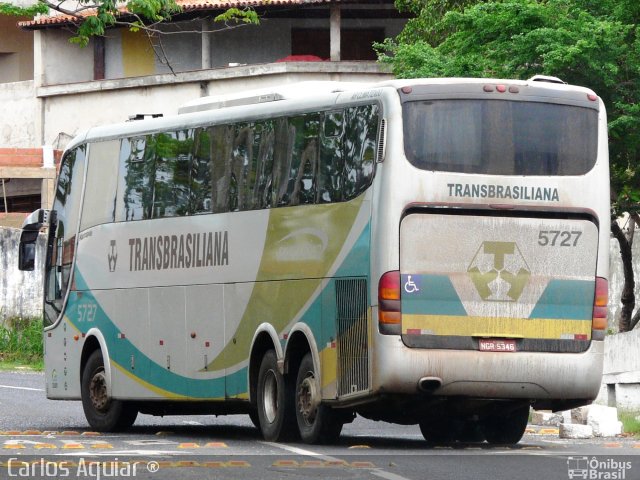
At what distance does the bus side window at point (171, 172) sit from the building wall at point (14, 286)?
2023 cm

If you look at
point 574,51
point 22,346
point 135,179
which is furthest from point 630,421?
point 22,346

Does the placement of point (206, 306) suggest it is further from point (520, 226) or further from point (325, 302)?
point (520, 226)

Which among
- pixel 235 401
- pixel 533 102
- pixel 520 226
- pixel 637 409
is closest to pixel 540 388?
pixel 520 226

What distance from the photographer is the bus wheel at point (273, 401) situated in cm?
1644

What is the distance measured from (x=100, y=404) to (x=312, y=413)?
4.67 m

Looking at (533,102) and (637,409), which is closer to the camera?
(533,102)

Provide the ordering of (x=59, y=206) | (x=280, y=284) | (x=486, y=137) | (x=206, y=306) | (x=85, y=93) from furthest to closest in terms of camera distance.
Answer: (x=85, y=93) → (x=59, y=206) → (x=206, y=306) → (x=280, y=284) → (x=486, y=137)

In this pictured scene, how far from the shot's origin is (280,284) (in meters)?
16.7

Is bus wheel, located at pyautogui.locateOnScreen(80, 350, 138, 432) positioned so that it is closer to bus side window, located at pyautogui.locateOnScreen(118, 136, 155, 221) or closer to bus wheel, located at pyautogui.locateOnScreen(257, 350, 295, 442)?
bus side window, located at pyautogui.locateOnScreen(118, 136, 155, 221)

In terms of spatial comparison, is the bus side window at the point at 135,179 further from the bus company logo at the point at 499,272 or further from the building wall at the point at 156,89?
the building wall at the point at 156,89

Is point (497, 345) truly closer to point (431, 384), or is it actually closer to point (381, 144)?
point (431, 384)

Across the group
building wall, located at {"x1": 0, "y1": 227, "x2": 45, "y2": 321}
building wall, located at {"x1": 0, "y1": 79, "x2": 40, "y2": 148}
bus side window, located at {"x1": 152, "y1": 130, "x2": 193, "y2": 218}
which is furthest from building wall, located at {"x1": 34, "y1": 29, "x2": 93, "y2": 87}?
bus side window, located at {"x1": 152, "y1": 130, "x2": 193, "y2": 218}

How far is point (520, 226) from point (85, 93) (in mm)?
36517

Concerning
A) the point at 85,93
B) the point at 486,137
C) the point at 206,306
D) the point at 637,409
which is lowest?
the point at 637,409
